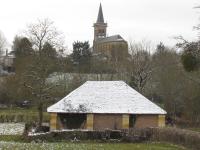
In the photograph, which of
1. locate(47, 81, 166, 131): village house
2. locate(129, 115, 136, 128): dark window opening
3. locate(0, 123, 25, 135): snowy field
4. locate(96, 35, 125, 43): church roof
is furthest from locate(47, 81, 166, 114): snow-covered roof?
locate(96, 35, 125, 43): church roof

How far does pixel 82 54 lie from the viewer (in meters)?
117

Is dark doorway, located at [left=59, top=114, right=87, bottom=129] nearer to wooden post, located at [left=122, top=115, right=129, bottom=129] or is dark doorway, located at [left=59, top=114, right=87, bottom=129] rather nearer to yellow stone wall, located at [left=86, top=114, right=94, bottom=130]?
yellow stone wall, located at [left=86, top=114, right=94, bottom=130]

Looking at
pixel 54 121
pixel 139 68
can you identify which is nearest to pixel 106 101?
pixel 54 121

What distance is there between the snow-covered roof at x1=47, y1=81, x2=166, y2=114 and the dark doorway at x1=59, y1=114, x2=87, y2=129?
83 cm

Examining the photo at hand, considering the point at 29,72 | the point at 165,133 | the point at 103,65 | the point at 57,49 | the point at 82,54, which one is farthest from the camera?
the point at 82,54

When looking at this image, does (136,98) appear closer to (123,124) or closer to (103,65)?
(123,124)

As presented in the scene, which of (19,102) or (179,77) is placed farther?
(19,102)

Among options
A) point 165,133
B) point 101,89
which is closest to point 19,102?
point 101,89

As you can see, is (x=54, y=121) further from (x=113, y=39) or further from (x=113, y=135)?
(x=113, y=39)

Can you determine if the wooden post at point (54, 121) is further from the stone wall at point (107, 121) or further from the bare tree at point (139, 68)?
the bare tree at point (139, 68)

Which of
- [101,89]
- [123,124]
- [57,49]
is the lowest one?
[123,124]

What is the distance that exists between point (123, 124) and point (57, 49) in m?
27.4

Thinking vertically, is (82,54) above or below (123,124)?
above

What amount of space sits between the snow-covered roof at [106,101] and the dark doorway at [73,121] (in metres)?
0.83
